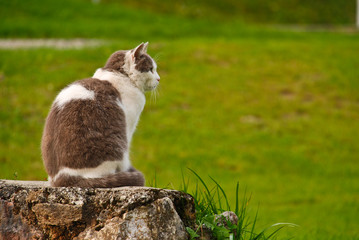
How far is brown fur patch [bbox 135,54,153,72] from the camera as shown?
14.0ft

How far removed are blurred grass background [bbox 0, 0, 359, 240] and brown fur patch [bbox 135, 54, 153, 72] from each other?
11.5ft

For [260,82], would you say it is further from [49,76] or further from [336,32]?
[336,32]

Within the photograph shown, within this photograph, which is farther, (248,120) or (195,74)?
(195,74)

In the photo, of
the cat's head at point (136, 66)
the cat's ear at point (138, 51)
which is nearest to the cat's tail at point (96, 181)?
the cat's head at point (136, 66)

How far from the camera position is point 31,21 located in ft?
58.4

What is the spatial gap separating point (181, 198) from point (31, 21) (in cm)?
1580

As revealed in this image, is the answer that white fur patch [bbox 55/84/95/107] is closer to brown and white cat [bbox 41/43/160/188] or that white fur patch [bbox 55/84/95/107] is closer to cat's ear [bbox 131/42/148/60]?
brown and white cat [bbox 41/43/160/188]

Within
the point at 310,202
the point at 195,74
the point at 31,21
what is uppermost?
the point at 31,21

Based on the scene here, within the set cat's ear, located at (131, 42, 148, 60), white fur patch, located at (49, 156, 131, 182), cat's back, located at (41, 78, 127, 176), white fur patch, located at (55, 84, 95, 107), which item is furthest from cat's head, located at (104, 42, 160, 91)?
white fur patch, located at (49, 156, 131, 182)

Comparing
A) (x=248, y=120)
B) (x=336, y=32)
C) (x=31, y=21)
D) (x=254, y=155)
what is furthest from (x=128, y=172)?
(x=336, y=32)

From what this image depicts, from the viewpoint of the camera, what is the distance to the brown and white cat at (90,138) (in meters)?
3.67

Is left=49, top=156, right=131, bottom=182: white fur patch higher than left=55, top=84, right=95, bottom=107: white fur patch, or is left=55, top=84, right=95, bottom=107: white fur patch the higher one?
left=55, top=84, right=95, bottom=107: white fur patch

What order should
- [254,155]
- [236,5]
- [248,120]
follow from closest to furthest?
[254,155] < [248,120] < [236,5]

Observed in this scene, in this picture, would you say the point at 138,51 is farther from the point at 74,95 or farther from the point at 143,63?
the point at 74,95
